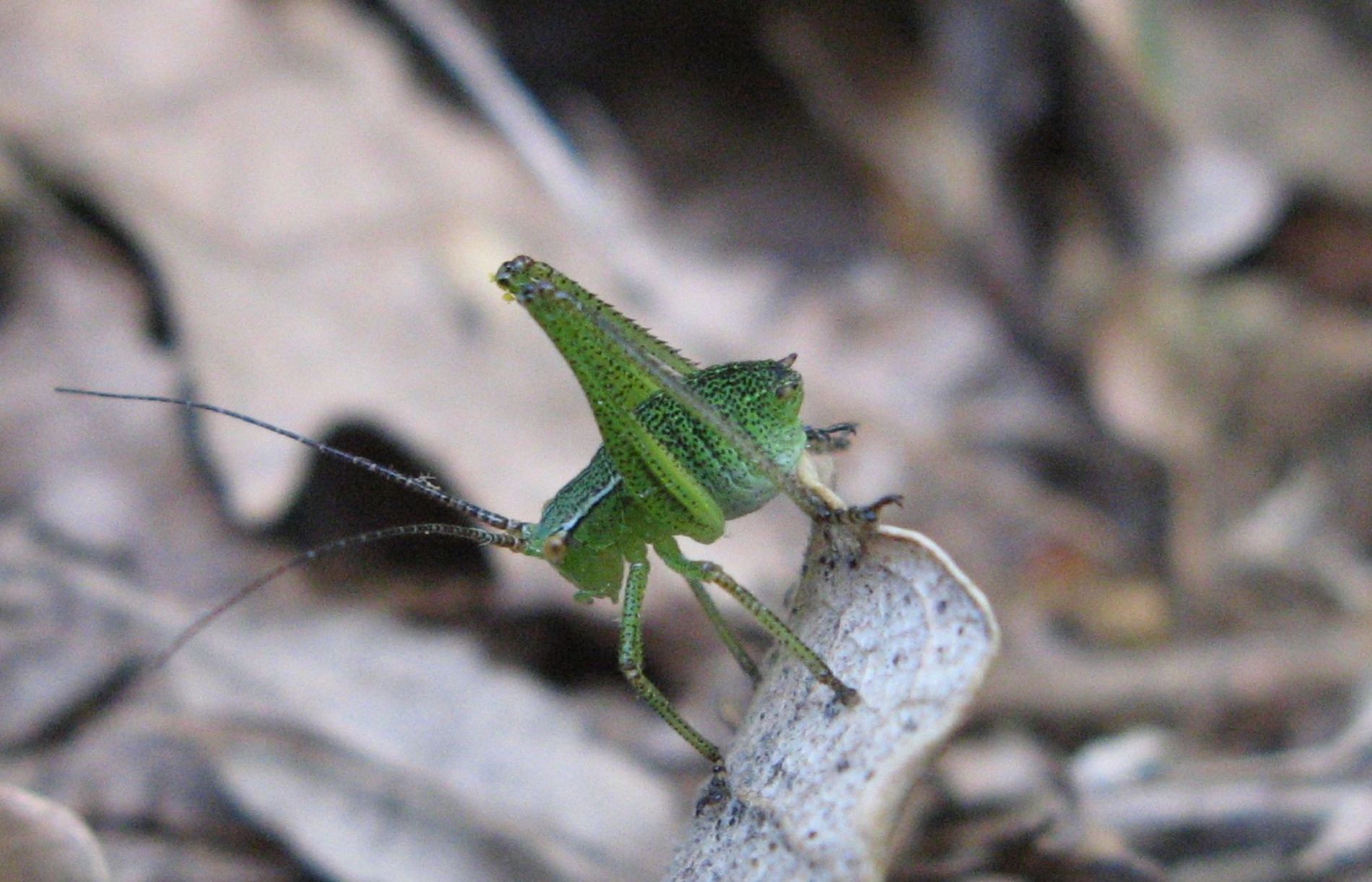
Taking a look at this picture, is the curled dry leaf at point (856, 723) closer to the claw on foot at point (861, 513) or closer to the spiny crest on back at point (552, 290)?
the claw on foot at point (861, 513)

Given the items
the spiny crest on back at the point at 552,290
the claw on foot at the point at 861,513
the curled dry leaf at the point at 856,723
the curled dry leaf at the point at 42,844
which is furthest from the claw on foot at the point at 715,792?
the curled dry leaf at the point at 42,844

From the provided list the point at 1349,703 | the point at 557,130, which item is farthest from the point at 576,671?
the point at 557,130

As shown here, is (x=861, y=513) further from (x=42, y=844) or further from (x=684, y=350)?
(x=684, y=350)

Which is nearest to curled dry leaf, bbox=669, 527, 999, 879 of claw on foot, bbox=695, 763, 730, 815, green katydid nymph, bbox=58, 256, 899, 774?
claw on foot, bbox=695, 763, 730, 815

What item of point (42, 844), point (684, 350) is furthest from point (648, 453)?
point (684, 350)

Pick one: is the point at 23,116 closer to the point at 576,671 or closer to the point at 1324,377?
the point at 576,671
